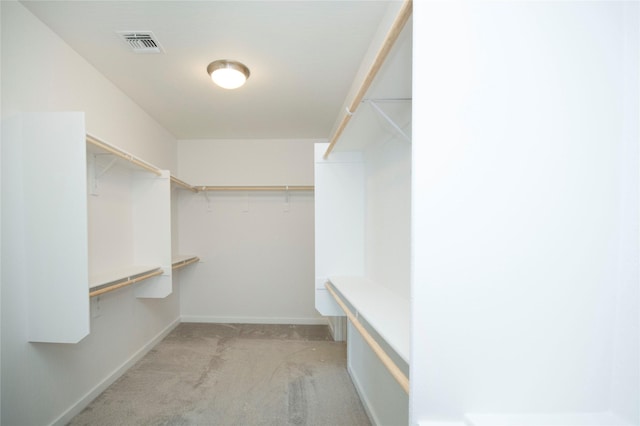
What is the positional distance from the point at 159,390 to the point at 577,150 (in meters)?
2.86

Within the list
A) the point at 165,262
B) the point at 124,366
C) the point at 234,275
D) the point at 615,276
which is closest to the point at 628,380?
the point at 615,276

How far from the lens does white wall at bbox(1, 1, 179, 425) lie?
4.84ft

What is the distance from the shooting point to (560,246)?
702mm

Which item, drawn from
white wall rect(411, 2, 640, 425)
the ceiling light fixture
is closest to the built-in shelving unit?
the ceiling light fixture

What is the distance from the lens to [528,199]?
70cm

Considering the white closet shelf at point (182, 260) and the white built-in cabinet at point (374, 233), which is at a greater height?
the white built-in cabinet at point (374, 233)

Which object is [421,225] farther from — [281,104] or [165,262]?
[165,262]

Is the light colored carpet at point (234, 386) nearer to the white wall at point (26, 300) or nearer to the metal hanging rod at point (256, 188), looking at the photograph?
the white wall at point (26, 300)

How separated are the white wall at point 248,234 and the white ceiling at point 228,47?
36.1 inches

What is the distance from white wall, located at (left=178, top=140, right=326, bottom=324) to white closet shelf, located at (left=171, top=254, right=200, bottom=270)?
16 cm

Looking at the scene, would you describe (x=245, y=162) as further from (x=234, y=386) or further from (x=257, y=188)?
(x=234, y=386)

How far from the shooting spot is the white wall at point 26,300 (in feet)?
4.84

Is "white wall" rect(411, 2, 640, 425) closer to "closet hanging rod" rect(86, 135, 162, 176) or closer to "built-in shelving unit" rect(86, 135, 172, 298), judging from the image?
"closet hanging rod" rect(86, 135, 162, 176)

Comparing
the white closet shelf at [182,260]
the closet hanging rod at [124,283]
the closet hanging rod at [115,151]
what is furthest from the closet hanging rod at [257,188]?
the closet hanging rod at [124,283]
